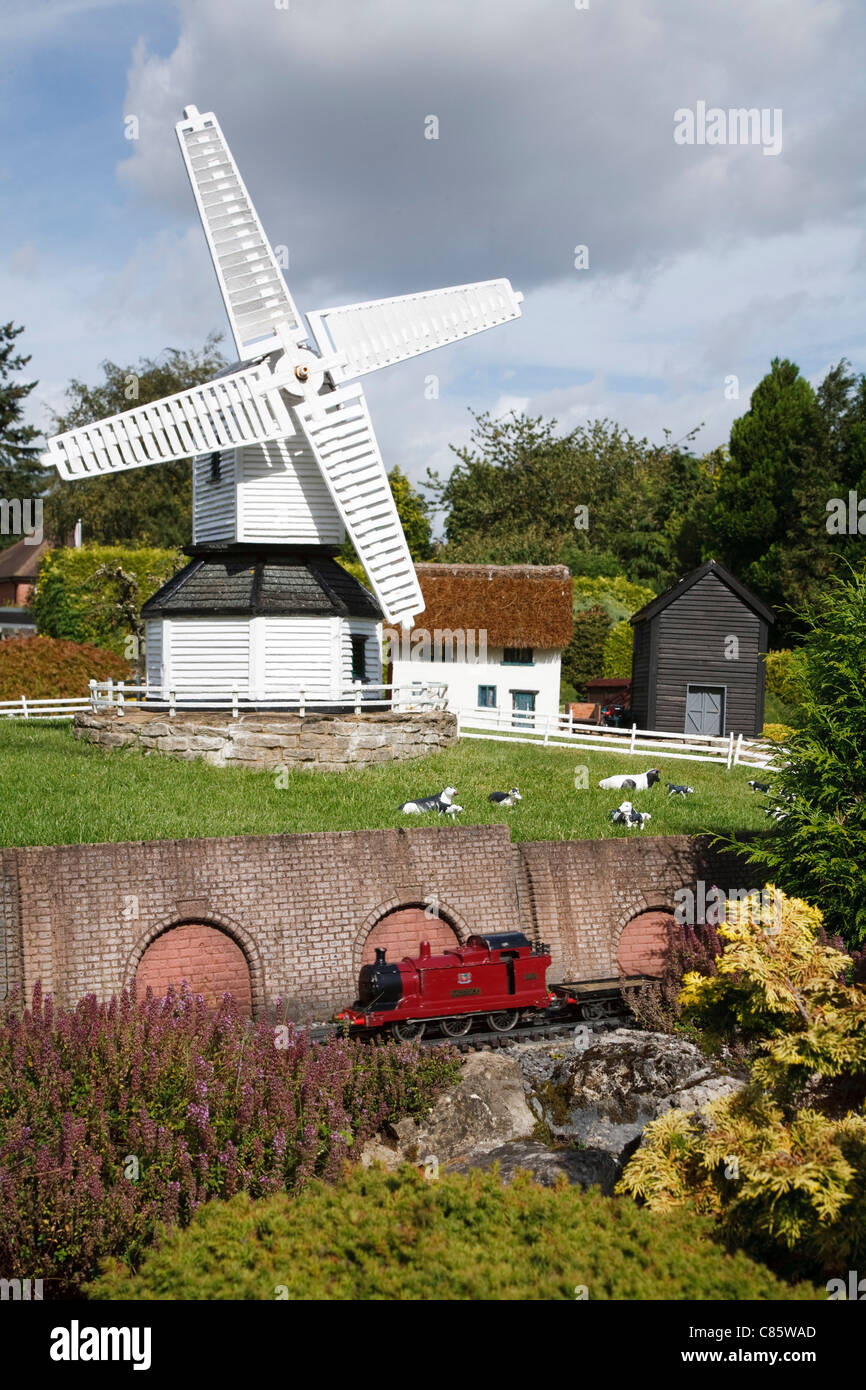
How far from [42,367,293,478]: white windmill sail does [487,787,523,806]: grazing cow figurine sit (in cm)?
854

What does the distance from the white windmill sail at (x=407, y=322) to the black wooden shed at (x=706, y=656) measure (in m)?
10.8

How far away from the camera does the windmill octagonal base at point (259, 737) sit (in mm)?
22328

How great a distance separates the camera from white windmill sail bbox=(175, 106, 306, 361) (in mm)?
21547

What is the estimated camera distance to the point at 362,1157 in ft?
41.1

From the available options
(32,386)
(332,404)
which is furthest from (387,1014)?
(32,386)

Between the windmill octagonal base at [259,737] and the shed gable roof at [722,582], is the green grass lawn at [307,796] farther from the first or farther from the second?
the shed gable roof at [722,582]

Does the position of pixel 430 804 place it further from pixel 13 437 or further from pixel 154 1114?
pixel 13 437

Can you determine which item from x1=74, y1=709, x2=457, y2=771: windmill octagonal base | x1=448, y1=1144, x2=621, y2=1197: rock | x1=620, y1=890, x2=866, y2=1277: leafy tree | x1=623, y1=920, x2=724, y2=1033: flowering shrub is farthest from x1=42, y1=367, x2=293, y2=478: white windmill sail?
x1=620, y1=890, x2=866, y2=1277: leafy tree

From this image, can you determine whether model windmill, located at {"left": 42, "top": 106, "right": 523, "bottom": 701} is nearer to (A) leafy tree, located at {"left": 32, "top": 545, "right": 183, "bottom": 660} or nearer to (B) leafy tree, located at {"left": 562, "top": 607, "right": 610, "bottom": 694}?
(A) leafy tree, located at {"left": 32, "top": 545, "right": 183, "bottom": 660}

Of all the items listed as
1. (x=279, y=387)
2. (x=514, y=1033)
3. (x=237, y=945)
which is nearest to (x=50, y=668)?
(x=279, y=387)

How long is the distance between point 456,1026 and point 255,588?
10745 mm

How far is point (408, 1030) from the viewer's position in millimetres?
15516
